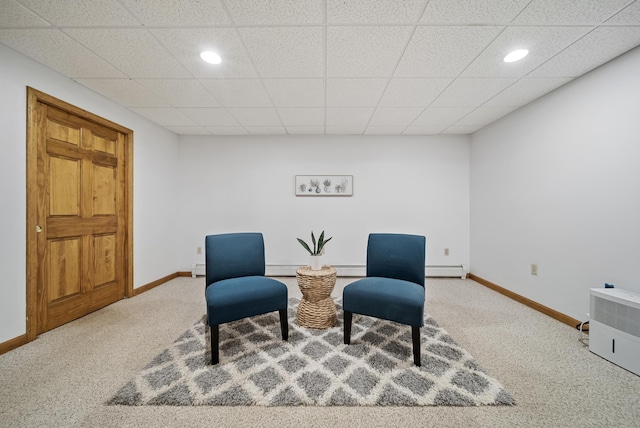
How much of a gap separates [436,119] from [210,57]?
2821 mm

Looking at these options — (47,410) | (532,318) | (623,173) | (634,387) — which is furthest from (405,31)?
(47,410)

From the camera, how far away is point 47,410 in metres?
1.34

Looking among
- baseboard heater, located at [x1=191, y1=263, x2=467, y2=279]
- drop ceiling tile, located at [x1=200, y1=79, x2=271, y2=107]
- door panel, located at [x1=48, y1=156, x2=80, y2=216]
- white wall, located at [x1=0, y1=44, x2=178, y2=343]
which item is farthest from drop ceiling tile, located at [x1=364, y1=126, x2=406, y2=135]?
door panel, located at [x1=48, y1=156, x2=80, y2=216]

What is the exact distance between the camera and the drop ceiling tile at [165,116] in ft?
10.2

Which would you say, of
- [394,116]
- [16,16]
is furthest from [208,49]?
[394,116]

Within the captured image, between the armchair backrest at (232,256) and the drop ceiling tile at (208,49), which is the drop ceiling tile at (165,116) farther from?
the armchair backrest at (232,256)

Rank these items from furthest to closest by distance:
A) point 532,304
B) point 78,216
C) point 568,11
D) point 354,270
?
point 354,270 < point 532,304 < point 78,216 < point 568,11

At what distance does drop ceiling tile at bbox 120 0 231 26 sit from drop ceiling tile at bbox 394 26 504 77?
4.40 feet

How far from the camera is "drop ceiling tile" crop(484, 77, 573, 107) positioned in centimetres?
237

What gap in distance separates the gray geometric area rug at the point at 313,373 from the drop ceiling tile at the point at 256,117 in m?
2.51

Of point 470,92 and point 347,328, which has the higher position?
point 470,92

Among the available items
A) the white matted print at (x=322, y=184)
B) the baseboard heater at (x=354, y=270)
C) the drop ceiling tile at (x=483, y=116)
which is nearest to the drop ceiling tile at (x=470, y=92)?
the drop ceiling tile at (x=483, y=116)

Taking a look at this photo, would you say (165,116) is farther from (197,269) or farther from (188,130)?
(197,269)

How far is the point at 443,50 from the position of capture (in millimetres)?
1904
